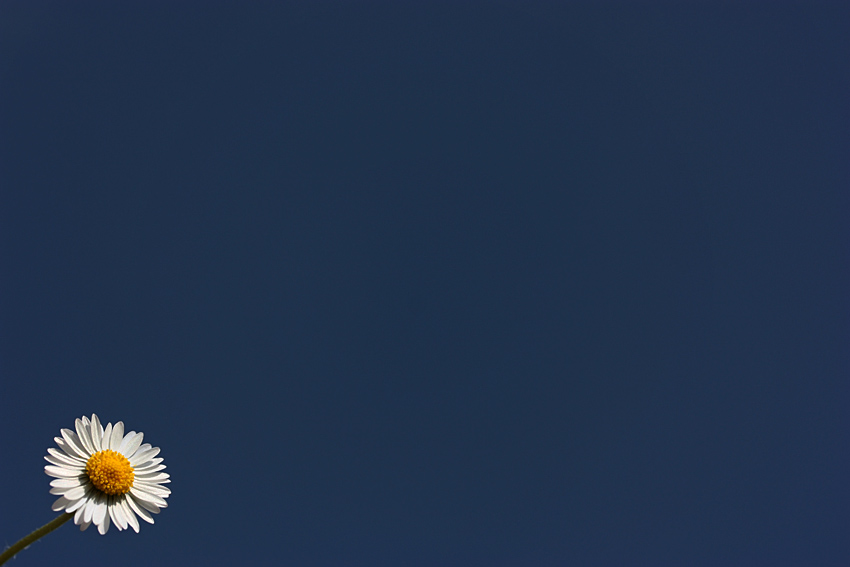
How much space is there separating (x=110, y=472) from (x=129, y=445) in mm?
269

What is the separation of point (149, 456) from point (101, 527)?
0.97 metres

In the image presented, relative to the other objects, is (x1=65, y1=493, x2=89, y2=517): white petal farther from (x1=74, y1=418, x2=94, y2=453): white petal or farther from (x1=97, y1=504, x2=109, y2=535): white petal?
(x1=74, y1=418, x2=94, y2=453): white petal

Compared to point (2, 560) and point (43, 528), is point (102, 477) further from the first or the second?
point (2, 560)

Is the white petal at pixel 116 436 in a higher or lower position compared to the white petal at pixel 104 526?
higher

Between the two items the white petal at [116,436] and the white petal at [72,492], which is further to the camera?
the white petal at [116,436]

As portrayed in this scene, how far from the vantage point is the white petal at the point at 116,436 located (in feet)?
13.3

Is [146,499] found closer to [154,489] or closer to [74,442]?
[154,489]

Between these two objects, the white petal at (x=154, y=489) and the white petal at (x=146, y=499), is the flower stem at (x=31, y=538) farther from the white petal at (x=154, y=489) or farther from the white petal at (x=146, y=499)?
the white petal at (x=154, y=489)

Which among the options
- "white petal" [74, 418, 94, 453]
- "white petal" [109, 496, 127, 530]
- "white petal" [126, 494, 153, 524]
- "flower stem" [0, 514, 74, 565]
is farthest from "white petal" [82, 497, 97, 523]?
"flower stem" [0, 514, 74, 565]

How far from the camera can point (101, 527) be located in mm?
3189

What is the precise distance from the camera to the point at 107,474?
12.6 feet

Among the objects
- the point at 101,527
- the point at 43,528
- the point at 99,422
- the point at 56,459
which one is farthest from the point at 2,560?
the point at 99,422

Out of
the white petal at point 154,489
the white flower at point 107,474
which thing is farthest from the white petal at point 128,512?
the white petal at point 154,489

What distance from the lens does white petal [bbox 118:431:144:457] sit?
4.07m
